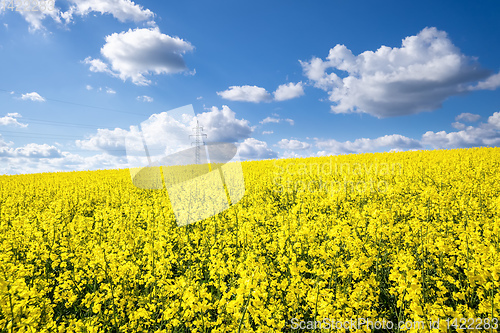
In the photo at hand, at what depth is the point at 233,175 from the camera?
20.7 metres

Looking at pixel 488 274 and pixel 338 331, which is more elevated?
pixel 488 274

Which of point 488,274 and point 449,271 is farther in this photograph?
point 449,271

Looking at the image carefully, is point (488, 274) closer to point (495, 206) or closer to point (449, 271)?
point (449, 271)

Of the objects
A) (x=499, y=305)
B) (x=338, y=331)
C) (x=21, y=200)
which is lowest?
(x=338, y=331)

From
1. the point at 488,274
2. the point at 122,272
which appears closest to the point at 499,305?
the point at 488,274

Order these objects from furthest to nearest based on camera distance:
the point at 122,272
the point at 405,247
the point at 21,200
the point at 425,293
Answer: the point at 21,200 → the point at 405,247 → the point at 122,272 → the point at 425,293

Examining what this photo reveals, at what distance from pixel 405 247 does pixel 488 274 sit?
1.94 m

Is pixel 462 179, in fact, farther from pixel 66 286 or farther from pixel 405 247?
pixel 66 286

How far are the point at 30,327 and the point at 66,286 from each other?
1.36 metres

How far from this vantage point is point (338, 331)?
2957 mm

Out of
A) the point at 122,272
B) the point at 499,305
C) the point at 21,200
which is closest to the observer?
the point at 499,305

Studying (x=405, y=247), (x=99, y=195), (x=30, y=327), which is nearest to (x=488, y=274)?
(x=405, y=247)

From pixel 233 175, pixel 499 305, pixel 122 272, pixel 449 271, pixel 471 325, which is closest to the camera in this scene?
pixel 471 325

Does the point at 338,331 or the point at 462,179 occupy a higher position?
the point at 462,179
